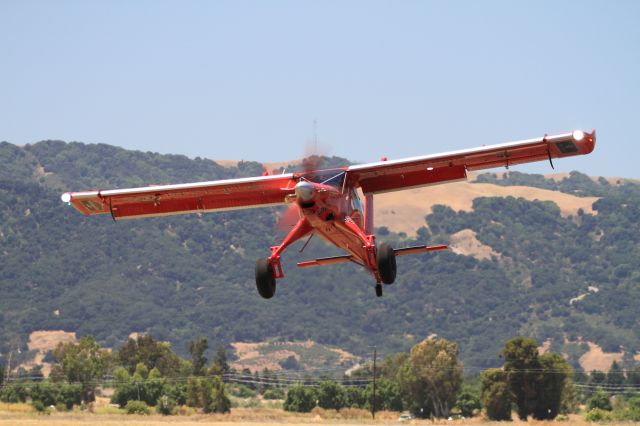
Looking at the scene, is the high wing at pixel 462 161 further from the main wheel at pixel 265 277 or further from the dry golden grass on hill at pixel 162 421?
the dry golden grass on hill at pixel 162 421

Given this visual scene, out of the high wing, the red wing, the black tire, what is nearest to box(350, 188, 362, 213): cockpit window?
the high wing

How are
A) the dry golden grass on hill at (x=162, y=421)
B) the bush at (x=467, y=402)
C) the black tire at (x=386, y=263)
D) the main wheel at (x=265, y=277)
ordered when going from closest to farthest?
the black tire at (x=386, y=263) → the main wheel at (x=265, y=277) → the dry golden grass on hill at (x=162, y=421) → the bush at (x=467, y=402)

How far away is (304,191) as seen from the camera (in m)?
31.3

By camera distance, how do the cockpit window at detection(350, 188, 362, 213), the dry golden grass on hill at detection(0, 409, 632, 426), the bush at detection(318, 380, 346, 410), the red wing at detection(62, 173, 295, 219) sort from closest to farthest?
the cockpit window at detection(350, 188, 362, 213) → the red wing at detection(62, 173, 295, 219) → the dry golden grass on hill at detection(0, 409, 632, 426) → the bush at detection(318, 380, 346, 410)

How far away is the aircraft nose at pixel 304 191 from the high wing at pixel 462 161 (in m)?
3.20

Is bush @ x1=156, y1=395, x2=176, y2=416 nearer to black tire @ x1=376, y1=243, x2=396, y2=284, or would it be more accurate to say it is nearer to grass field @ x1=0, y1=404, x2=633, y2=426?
grass field @ x1=0, y1=404, x2=633, y2=426

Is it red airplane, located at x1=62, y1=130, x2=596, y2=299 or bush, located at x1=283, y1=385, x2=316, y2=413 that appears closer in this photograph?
red airplane, located at x1=62, y1=130, x2=596, y2=299

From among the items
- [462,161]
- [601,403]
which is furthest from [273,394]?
[462,161]

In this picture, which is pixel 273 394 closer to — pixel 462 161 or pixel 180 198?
pixel 180 198

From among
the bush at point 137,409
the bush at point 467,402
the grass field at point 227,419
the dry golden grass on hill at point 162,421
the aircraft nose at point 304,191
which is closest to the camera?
the aircraft nose at point 304,191

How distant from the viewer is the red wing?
36469mm

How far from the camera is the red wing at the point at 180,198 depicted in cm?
3647

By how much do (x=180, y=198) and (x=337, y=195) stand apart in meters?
7.19

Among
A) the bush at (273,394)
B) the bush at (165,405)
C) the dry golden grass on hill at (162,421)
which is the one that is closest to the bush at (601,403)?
the dry golden grass on hill at (162,421)
